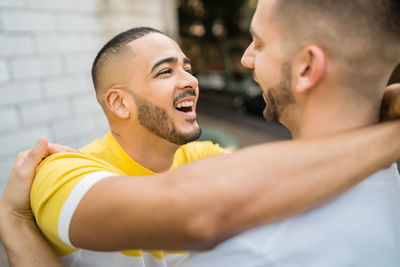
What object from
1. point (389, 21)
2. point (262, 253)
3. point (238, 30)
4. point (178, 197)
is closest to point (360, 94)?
point (389, 21)

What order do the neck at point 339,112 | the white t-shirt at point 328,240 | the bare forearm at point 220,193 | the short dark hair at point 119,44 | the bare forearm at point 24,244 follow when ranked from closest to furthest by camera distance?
the bare forearm at point 220,193
the white t-shirt at point 328,240
the neck at point 339,112
the bare forearm at point 24,244
the short dark hair at point 119,44

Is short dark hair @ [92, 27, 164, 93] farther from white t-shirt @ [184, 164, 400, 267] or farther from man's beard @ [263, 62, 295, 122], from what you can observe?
white t-shirt @ [184, 164, 400, 267]

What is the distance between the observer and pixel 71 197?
43.1 inches

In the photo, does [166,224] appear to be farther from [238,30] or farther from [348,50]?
[238,30]

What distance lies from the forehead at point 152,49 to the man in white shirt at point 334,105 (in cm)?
101

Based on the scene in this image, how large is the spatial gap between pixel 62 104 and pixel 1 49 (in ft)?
3.59

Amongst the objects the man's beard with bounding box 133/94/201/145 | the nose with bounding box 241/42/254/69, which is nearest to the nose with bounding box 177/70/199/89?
the man's beard with bounding box 133/94/201/145

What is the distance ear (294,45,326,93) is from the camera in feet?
3.63

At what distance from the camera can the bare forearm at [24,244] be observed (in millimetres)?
1373

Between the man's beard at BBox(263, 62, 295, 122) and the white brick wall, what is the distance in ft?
13.3

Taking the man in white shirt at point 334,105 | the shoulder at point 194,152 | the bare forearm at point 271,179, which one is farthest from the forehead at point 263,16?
the shoulder at point 194,152

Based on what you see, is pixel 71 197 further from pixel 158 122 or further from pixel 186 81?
pixel 186 81

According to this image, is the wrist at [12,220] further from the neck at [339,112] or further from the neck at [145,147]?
the neck at [339,112]

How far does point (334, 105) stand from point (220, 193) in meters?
0.62
